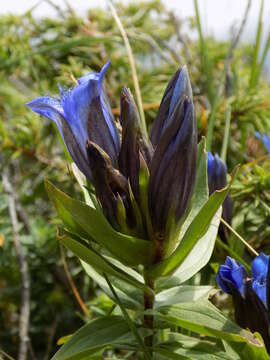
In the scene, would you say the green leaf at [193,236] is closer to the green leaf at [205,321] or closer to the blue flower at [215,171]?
the green leaf at [205,321]

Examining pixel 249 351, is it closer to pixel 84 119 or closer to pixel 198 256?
pixel 198 256

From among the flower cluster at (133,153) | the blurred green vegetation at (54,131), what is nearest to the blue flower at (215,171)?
the blurred green vegetation at (54,131)

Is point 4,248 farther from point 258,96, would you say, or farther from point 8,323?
point 258,96

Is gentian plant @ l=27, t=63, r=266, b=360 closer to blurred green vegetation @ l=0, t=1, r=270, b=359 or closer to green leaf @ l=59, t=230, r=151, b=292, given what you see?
green leaf @ l=59, t=230, r=151, b=292


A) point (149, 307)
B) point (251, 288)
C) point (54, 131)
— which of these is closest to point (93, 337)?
point (149, 307)

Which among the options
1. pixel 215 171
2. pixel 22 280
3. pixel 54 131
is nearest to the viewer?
pixel 215 171

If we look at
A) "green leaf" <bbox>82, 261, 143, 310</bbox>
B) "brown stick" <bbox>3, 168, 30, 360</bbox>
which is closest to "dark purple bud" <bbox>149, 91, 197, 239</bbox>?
"green leaf" <bbox>82, 261, 143, 310</bbox>

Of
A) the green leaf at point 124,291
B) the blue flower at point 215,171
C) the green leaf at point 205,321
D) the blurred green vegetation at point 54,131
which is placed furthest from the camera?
the blurred green vegetation at point 54,131
